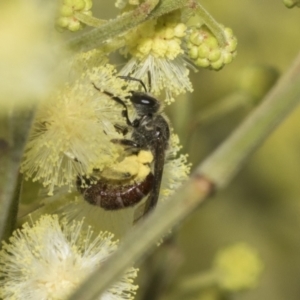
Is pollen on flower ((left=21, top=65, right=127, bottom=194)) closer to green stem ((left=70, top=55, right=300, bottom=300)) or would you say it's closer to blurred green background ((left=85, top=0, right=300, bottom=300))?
green stem ((left=70, top=55, right=300, bottom=300))

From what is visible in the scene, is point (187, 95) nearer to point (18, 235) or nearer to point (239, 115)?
point (18, 235)

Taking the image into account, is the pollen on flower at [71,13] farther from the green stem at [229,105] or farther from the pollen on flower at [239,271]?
the pollen on flower at [239,271]

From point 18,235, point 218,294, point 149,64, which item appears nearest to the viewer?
point 18,235

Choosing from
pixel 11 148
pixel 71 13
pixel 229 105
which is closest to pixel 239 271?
pixel 229 105

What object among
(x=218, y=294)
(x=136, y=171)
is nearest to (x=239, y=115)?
(x=218, y=294)

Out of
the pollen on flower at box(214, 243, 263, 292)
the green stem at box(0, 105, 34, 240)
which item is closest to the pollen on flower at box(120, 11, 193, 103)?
the green stem at box(0, 105, 34, 240)

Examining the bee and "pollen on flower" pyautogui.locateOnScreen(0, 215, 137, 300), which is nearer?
"pollen on flower" pyautogui.locateOnScreen(0, 215, 137, 300)

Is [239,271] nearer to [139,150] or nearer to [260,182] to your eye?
[139,150]

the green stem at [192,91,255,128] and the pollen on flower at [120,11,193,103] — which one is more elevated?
the pollen on flower at [120,11,193,103]
